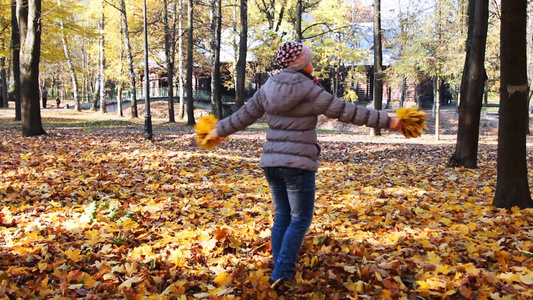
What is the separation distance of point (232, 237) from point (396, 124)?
212 cm

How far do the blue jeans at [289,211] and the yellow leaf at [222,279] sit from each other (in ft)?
1.21

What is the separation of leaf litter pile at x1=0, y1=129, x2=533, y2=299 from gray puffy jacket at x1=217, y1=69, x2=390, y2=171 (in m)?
1.02

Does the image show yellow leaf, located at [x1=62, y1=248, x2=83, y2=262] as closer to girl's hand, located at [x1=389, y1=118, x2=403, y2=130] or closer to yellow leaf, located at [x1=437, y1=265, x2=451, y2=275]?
girl's hand, located at [x1=389, y1=118, x2=403, y2=130]

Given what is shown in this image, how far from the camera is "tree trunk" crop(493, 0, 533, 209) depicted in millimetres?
5473

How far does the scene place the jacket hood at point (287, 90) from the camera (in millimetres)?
3246

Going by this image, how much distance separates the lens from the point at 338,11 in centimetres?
2995

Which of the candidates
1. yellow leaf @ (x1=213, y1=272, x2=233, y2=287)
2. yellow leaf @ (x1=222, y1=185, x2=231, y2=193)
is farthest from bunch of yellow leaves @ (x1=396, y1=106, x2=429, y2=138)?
yellow leaf @ (x1=222, y1=185, x2=231, y2=193)

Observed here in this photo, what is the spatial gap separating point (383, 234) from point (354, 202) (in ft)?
6.25

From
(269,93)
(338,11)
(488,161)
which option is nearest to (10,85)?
(338,11)

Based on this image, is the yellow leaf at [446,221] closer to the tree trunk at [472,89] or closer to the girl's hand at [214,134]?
the girl's hand at [214,134]

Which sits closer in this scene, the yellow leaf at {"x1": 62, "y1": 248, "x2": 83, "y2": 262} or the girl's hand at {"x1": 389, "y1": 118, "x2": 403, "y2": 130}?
the girl's hand at {"x1": 389, "y1": 118, "x2": 403, "y2": 130}

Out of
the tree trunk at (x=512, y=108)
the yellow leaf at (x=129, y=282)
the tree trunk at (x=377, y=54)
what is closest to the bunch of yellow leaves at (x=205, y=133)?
the yellow leaf at (x=129, y=282)

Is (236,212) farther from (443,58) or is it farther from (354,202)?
(443,58)

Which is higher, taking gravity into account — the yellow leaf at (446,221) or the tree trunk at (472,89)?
the tree trunk at (472,89)
